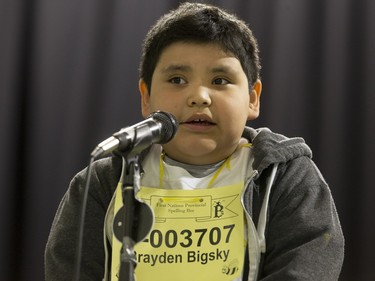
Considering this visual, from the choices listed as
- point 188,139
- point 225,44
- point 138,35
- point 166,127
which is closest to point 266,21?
point 138,35

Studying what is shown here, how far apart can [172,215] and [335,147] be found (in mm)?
1093

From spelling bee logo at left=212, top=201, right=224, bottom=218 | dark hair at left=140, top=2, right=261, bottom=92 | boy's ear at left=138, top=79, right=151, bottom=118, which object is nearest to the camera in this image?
spelling bee logo at left=212, top=201, right=224, bottom=218

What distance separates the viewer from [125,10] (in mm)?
2469

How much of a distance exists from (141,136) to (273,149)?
0.55 meters

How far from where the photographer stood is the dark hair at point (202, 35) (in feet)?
5.06

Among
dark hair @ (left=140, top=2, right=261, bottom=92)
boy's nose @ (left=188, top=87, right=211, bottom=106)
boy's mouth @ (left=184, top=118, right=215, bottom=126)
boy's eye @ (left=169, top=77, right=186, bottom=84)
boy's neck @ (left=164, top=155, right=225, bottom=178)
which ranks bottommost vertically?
boy's neck @ (left=164, top=155, right=225, bottom=178)

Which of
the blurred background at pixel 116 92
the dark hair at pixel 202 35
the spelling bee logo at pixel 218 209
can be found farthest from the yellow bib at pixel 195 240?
the blurred background at pixel 116 92

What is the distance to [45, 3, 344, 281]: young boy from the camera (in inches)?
53.7

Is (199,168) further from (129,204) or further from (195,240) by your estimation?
(129,204)

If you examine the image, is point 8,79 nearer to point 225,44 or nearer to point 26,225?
point 26,225

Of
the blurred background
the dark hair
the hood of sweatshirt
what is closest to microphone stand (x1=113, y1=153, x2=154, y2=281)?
the hood of sweatshirt

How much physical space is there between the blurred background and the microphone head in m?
1.34

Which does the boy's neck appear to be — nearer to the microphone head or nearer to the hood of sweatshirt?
the hood of sweatshirt

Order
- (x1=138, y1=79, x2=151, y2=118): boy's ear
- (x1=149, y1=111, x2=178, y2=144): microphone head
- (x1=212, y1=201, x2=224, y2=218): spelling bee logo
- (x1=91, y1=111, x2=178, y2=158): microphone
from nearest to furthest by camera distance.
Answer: (x1=91, y1=111, x2=178, y2=158): microphone < (x1=149, y1=111, x2=178, y2=144): microphone head < (x1=212, y1=201, x2=224, y2=218): spelling bee logo < (x1=138, y1=79, x2=151, y2=118): boy's ear
